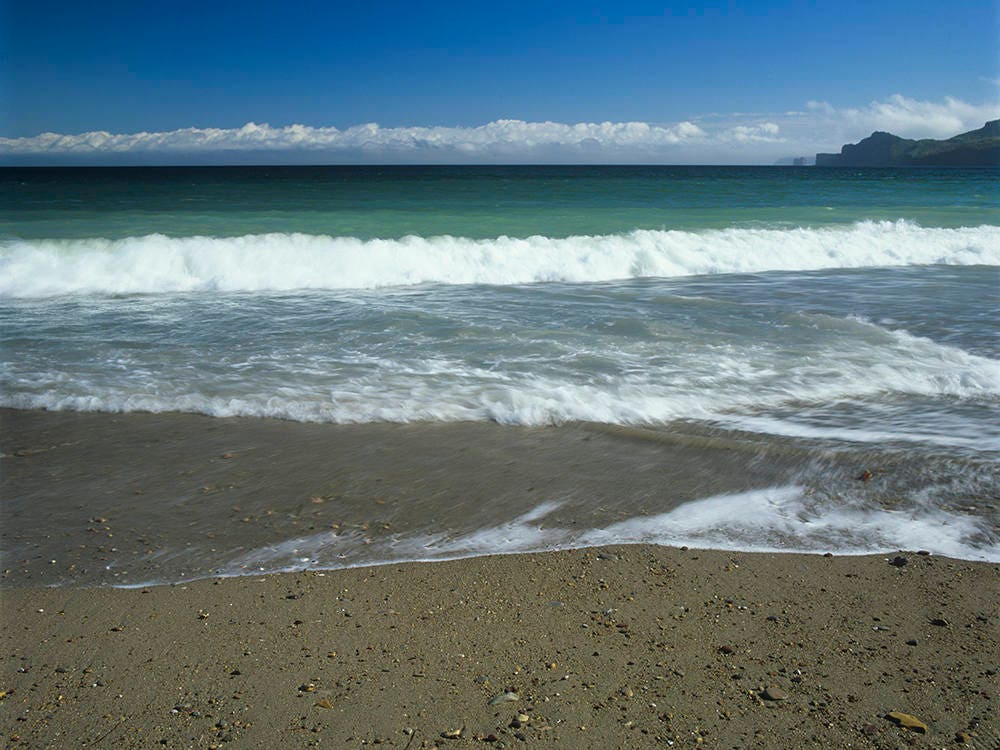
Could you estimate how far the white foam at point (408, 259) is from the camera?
12.9 metres

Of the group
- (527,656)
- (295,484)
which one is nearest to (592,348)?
(295,484)

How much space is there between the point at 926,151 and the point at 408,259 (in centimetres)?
13546

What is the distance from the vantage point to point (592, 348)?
302 inches

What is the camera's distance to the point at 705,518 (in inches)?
161

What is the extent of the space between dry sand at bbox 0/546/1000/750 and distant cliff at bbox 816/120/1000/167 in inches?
3977

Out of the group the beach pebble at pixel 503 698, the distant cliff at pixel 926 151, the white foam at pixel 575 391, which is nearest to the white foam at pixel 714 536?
the beach pebble at pixel 503 698

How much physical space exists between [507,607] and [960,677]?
170 centimetres

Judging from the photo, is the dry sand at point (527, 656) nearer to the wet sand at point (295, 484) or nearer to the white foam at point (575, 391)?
the wet sand at point (295, 484)

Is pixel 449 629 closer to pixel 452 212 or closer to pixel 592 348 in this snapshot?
pixel 592 348

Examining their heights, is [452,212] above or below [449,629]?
above

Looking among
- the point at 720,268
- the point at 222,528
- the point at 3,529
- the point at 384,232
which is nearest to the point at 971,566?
the point at 222,528

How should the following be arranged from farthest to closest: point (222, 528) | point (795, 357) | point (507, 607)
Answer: point (795, 357)
point (222, 528)
point (507, 607)

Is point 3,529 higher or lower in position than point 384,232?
lower

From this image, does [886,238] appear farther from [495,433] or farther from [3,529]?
[3,529]
